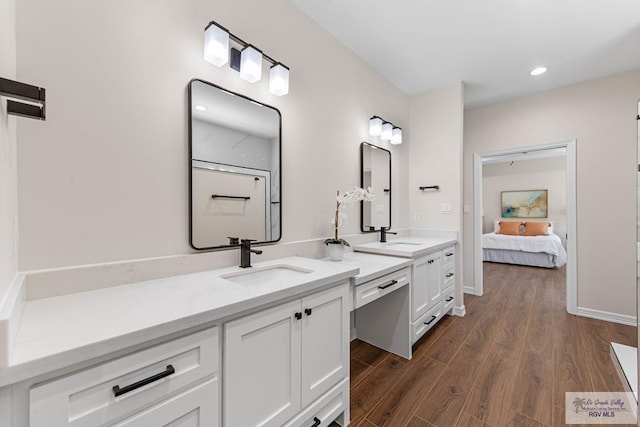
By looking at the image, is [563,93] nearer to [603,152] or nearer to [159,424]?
[603,152]

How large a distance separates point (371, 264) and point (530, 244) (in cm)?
535

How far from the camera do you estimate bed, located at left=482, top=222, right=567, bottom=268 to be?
17.7 ft

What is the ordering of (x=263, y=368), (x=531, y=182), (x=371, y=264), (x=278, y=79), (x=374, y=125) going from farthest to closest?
(x=531, y=182) < (x=374, y=125) < (x=371, y=264) < (x=278, y=79) < (x=263, y=368)

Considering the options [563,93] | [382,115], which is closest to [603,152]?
[563,93]

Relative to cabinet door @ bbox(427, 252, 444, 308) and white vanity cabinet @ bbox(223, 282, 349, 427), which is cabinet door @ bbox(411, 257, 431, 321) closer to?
cabinet door @ bbox(427, 252, 444, 308)

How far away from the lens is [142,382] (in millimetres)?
753

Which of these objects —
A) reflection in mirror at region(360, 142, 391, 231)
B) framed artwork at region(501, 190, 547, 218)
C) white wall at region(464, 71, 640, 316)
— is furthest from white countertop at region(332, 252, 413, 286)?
framed artwork at region(501, 190, 547, 218)

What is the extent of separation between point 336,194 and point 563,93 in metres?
3.11

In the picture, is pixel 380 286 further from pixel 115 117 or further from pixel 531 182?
pixel 531 182

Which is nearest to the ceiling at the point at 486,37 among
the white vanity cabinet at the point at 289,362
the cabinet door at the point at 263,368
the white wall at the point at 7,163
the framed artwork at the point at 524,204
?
the white wall at the point at 7,163

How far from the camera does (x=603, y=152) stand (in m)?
2.96

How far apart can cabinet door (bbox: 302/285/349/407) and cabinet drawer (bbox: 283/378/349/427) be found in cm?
3

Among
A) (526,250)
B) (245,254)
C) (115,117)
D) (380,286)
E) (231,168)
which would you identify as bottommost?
(526,250)

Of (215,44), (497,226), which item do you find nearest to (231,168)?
(215,44)
